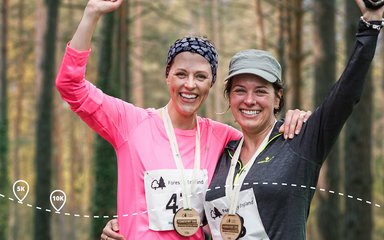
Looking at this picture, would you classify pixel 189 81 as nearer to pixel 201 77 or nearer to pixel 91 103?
pixel 201 77

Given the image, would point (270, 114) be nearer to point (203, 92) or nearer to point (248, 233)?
point (203, 92)

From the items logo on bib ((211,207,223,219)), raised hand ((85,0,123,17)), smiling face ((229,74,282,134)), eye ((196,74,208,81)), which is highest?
raised hand ((85,0,123,17))

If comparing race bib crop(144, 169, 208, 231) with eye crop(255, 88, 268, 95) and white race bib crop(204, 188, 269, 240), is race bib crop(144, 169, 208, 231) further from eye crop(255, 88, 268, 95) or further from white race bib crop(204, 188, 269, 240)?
eye crop(255, 88, 268, 95)

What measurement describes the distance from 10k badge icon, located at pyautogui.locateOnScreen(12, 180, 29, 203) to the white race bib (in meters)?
1.51

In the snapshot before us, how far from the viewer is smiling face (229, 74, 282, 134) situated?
3541 millimetres

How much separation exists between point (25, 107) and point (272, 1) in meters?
21.1

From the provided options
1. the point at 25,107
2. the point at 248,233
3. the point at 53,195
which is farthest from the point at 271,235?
the point at 25,107

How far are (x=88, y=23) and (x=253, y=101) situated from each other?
0.95 meters

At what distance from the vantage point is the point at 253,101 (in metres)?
3.53

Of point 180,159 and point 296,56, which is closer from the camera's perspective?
point 180,159

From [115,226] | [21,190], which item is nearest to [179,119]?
[115,226]

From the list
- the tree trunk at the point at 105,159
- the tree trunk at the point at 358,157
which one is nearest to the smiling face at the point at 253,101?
the tree trunk at the point at 358,157

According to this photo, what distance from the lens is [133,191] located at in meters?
3.52

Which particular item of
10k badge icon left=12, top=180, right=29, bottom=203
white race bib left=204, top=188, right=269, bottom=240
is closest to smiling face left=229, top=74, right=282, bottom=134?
white race bib left=204, top=188, right=269, bottom=240
